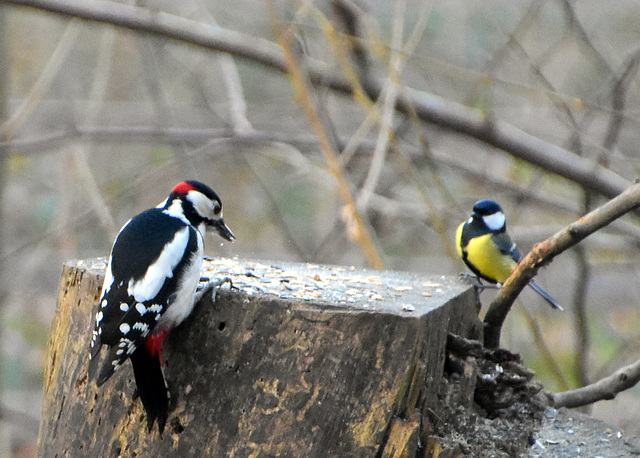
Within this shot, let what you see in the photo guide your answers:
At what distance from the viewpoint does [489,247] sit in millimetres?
3471

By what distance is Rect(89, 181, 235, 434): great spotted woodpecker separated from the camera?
6.47 feet

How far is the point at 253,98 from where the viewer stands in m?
7.93

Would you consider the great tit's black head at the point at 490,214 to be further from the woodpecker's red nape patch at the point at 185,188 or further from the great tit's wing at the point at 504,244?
the woodpecker's red nape patch at the point at 185,188

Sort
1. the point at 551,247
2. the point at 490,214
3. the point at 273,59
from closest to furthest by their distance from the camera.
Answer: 1. the point at 551,247
2. the point at 490,214
3. the point at 273,59

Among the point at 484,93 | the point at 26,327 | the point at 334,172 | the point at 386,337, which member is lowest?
the point at 26,327

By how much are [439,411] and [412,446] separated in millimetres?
191

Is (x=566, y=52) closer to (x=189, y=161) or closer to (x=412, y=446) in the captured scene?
(x=189, y=161)

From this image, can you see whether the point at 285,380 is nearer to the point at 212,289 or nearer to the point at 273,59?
the point at 212,289

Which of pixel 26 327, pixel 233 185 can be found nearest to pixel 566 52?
pixel 233 185

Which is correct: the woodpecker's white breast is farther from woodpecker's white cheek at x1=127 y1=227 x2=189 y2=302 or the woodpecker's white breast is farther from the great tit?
the great tit

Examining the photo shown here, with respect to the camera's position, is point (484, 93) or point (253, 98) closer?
point (484, 93)

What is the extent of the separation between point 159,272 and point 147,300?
0.10m

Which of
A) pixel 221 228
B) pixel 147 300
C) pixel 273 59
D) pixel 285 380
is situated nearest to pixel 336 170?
pixel 221 228

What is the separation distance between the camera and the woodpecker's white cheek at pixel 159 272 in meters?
2.05
